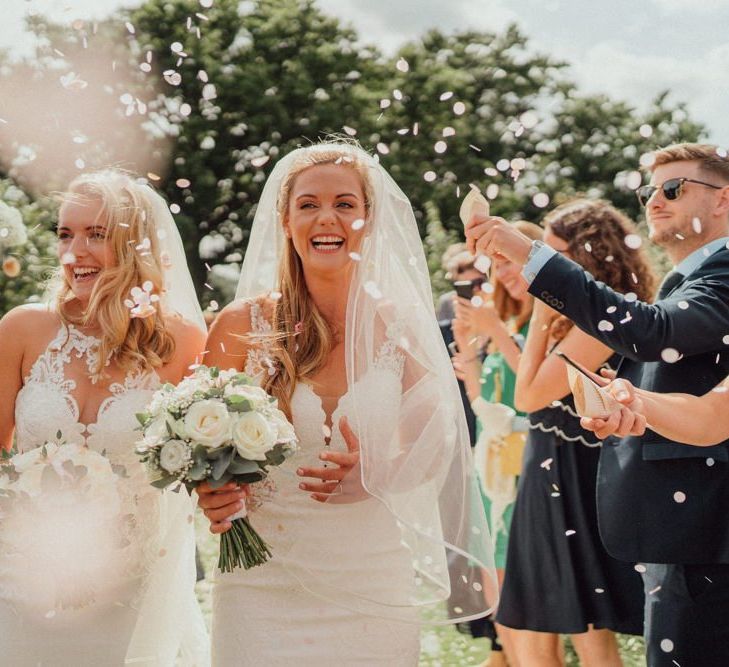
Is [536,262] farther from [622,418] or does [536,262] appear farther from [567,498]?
[567,498]

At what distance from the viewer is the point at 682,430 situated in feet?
10.2

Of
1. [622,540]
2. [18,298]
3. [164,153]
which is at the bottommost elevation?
[622,540]

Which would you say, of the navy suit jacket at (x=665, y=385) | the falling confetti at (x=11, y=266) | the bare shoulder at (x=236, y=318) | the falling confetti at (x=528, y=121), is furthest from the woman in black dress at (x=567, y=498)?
the falling confetti at (x=11, y=266)

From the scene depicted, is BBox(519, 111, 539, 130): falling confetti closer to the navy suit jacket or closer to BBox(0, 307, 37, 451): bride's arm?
the navy suit jacket

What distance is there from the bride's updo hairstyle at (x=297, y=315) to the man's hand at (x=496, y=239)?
44 cm

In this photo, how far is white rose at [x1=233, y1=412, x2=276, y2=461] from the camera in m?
2.93

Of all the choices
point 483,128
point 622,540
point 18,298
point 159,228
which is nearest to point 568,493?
point 622,540

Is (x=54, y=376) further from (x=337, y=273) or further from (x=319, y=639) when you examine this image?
(x=319, y=639)

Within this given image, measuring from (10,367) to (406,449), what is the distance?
4.57 feet

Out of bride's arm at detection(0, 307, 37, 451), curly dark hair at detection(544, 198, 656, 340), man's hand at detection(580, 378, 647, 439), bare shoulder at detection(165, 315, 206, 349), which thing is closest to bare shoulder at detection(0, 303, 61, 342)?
bride's arm at detection(0, 307, 37, 451)

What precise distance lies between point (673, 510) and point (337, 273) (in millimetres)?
1360

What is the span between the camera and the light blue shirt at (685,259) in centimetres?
318

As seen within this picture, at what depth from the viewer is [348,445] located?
3316mm

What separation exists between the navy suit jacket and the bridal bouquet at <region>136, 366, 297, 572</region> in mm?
925
